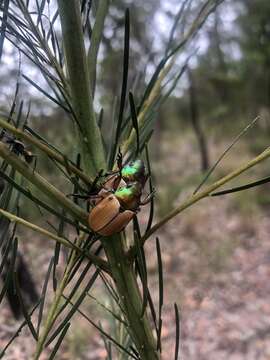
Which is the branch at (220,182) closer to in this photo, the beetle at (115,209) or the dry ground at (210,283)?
the beetle at (115,209)

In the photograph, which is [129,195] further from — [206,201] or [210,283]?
[206,201]

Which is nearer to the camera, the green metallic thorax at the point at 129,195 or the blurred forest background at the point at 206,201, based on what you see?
the green metallic thorax at the point at 129,195

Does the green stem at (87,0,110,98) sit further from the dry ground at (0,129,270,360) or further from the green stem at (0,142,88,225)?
the dry ground at (0,129,270,360)

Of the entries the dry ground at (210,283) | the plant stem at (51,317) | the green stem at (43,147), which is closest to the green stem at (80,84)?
the green stem at (43,147)

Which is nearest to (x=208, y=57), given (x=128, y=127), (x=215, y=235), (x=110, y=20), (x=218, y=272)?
(x=110, y=20)

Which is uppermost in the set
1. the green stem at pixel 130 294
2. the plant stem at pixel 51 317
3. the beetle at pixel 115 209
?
the beetle at pixel 115 209

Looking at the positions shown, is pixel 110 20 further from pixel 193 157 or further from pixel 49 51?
pixel 49 51

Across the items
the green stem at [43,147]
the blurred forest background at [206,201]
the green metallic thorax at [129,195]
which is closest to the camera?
the green stem at [43,147]
